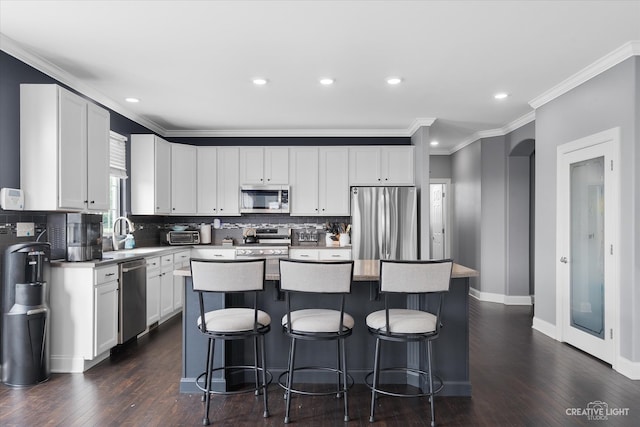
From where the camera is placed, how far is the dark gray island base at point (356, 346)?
10.4 feet

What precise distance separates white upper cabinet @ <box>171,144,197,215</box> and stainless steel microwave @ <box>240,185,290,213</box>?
750 mm

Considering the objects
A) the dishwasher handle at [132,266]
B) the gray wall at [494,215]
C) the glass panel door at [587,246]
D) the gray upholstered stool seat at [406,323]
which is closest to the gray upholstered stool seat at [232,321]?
the gray upholstered stool seat at [406,323]

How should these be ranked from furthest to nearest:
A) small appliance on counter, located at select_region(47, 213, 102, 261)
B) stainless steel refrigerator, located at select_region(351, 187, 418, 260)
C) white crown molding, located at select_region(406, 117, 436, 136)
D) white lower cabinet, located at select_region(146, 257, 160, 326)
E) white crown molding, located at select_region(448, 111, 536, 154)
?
stainless steel refrigerator, located at select_region(351, 187, 418, 260) < white crown molding, located at select_region(406, 117, 436, 136) < white crown molding, located at select_region(448, 111, 536, 154) < white lower cabinet, located at select_region(146, 257, 160, 326) < small appliance on counter, located at select_region(47, 213, 102, 261)

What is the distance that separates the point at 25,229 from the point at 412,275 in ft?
10.3

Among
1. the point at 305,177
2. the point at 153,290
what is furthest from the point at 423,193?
the point at 153,290

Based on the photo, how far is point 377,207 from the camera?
6.20m

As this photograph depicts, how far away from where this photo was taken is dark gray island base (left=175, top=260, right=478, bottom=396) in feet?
10.4

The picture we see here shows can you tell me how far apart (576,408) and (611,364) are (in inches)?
45.7

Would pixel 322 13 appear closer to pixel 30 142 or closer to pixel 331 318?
pixel 331 318

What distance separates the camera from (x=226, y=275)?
271cm

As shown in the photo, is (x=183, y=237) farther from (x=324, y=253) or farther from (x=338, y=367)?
(x=338, y=367)

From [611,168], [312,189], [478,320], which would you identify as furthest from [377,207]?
[611,168]

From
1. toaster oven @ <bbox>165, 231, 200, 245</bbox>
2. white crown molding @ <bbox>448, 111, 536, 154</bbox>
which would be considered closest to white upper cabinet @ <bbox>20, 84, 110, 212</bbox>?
toaster oven @ <bbox>165, 231, 200, 245</bbox>

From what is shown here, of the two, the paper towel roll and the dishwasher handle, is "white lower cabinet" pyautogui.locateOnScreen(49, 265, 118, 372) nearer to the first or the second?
the dishwasher handle
